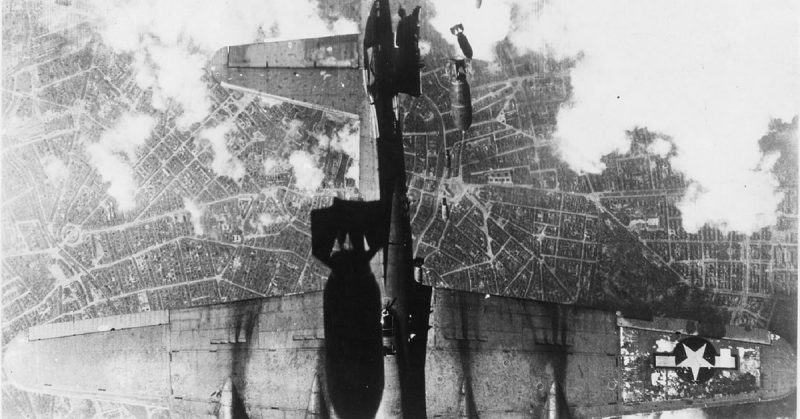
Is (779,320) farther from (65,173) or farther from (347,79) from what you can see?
(65,173)

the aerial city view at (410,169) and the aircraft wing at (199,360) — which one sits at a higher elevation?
the aerial city view at (410,169)

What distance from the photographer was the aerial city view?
22.4 ft

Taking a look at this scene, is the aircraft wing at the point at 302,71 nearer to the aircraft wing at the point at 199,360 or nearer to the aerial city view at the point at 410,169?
the aerial city view at the point at 410,169

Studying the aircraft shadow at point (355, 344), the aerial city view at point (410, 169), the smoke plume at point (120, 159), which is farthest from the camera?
the smoke plume at point (120, 159)

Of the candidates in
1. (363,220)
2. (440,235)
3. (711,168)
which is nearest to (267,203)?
(363,220)

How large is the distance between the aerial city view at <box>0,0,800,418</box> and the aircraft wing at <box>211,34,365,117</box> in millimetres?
30

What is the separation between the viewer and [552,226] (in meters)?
7.00

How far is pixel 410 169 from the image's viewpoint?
6980 millimetres

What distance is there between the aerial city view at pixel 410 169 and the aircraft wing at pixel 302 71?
3cm

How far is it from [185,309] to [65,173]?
2753mm

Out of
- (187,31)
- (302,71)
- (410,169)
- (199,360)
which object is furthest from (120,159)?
(410,169)

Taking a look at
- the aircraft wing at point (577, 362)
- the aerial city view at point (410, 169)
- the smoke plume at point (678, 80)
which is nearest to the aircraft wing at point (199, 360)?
the aerial city view at point (410, 169)

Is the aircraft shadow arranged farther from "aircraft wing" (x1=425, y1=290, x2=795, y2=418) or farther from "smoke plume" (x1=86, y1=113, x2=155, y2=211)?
"smoke plume" (x1=86, y1=113, x2=155, y2=211)

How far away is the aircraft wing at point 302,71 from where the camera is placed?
22.4 ft
